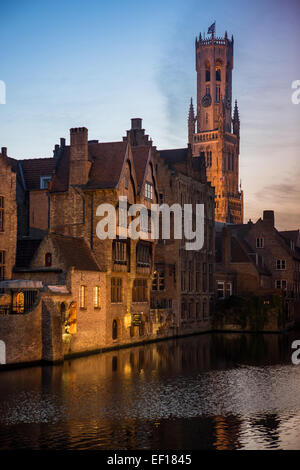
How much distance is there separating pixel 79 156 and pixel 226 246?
34639 mm

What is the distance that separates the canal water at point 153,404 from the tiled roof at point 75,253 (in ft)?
22.7

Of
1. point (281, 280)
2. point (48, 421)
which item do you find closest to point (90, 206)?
point (48, 421)

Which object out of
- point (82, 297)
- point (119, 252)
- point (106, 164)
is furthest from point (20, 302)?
point (106, 164)

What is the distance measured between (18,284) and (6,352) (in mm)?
5571

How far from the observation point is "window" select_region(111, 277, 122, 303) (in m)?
50.9

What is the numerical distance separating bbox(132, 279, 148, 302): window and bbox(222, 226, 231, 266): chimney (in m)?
24.1

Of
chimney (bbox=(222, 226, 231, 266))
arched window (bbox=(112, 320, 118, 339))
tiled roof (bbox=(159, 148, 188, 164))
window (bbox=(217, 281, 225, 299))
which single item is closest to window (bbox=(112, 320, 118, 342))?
arched window (bbox=(112, 320, 118, 339))

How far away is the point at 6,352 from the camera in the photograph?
37.1m

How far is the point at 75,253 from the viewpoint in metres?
46.8

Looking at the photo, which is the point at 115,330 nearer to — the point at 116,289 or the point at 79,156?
the point at 116,289

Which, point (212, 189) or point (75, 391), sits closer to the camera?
point (75, 391)

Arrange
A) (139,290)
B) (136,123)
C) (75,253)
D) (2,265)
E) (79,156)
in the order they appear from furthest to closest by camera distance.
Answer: (136,123) → (139,290) → (79,156) → (75,253) → (2,265)

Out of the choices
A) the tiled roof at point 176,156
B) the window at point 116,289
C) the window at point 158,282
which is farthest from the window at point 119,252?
the tiled roof at point 176,156
